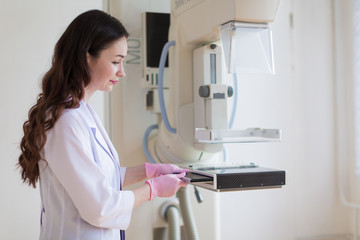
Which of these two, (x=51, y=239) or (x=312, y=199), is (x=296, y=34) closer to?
(x=312, y=199)

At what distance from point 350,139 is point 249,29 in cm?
146

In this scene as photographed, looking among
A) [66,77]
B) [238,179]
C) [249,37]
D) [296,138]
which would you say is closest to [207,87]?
[249,37]

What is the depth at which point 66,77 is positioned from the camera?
1127 millimetres

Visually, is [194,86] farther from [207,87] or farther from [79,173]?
[79,173]

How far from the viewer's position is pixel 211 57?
1494 mm

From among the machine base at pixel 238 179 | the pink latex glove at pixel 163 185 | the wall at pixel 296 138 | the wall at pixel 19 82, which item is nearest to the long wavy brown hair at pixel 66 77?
the pink latex glove at pixel 163 185

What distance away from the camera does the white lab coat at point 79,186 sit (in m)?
1.04

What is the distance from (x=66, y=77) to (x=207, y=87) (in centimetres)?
51

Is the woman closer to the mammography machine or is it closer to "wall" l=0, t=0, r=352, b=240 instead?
the mammography machine

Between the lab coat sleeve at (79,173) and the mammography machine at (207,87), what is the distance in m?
0.28

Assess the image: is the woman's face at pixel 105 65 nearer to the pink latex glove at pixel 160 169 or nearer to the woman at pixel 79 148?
the woman at pixel 79 148

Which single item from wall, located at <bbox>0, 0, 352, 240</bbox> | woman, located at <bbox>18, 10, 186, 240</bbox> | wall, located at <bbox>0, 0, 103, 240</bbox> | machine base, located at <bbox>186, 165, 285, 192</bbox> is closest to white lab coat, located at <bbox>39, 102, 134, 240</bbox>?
woman, located at <bbox>18, 10, 186, 240</bbox>

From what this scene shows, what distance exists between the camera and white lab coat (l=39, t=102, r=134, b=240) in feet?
3.42

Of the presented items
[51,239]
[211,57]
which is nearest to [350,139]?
[211,57]
